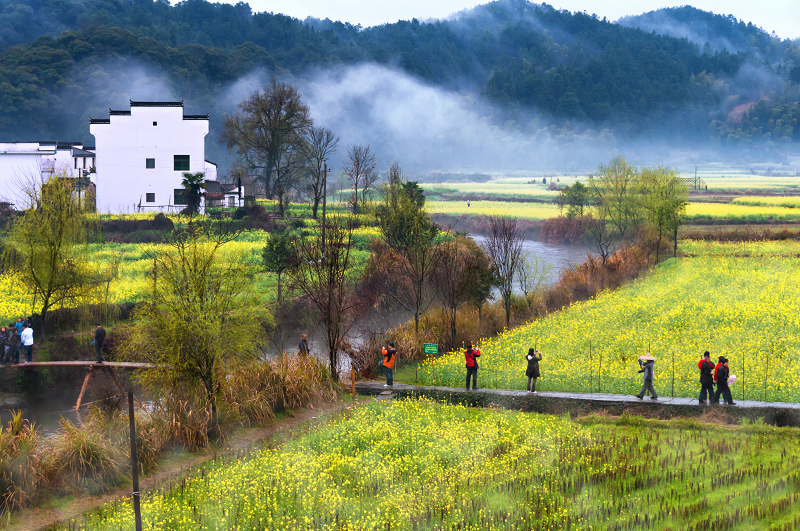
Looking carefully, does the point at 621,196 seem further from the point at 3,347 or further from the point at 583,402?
the point at 3,347

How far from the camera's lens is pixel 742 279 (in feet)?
123

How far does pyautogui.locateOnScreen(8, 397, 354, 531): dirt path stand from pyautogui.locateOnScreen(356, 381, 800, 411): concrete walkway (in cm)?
229

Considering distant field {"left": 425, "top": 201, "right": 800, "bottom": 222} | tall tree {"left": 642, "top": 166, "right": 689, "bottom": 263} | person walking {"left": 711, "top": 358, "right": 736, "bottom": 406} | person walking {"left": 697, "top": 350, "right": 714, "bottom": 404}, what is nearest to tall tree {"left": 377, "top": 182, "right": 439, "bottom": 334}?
distant field {"left": 425, "top": 201, "right": 800, "bottom": 222}

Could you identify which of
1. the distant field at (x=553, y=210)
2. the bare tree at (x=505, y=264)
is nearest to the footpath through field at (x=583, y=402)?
the bare tree at (x=505, y=264)

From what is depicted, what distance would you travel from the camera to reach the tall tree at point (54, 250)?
2831 cm

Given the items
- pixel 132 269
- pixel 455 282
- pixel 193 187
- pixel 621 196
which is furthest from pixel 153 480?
pixel 621 196

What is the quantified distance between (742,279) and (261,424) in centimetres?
2914

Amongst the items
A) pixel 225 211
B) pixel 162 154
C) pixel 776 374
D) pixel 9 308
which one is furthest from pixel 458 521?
pixel 162 154

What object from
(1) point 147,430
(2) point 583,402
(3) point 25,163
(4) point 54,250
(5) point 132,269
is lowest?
(1) point 147,430

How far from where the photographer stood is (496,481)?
1340 cm

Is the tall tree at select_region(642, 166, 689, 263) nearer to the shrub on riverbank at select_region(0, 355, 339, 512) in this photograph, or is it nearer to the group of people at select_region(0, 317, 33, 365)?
the shrub on riverbank at select_region(0, 355, 339, 512)

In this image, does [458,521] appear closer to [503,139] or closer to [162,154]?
[162,154]

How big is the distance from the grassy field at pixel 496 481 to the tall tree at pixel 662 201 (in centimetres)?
3378

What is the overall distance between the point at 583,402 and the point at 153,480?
34.4 ft
